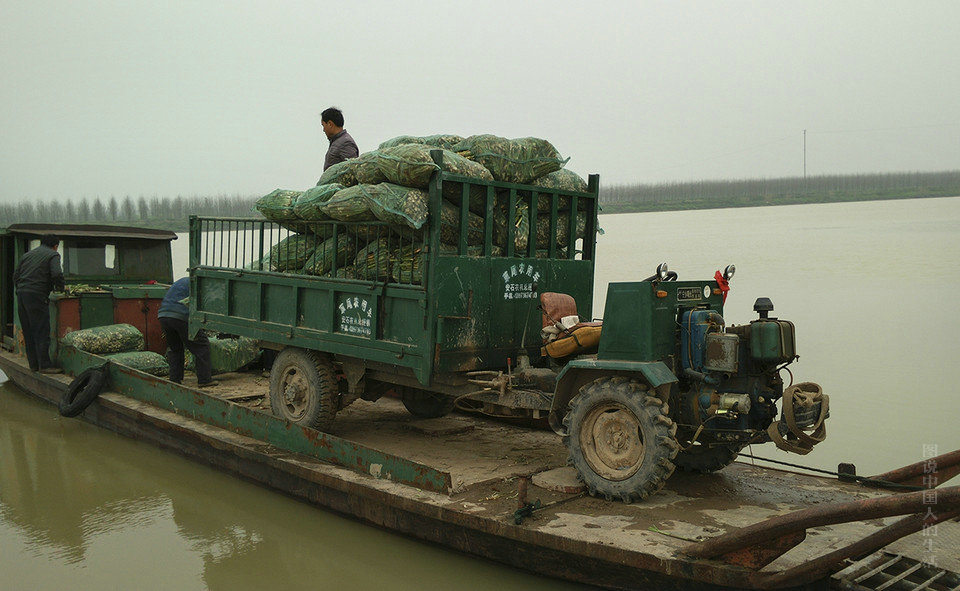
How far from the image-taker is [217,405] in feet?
23.1

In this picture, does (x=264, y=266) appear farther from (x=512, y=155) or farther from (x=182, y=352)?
(x=512, y=155)

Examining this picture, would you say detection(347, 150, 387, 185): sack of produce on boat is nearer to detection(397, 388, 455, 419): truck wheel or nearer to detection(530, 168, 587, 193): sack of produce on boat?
detection(530, 168, 587, 193): sack of produce on boat

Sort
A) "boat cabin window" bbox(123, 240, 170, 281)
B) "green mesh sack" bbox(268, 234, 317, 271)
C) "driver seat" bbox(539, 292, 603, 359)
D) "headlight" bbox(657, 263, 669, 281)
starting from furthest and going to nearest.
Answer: "boat cabin window" bbox(123, 240, 170, 281) < "green mesh sack" bbox(268, 234, 317, 271) < "driver seat" bbox(539, 292, 603, 359) < "headlight" bbox(657, 263, 669, 281)

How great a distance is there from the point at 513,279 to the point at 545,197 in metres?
0.84

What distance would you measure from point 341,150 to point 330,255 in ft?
4.84

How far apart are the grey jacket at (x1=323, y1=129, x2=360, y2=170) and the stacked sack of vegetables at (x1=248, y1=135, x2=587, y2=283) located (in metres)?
0.86

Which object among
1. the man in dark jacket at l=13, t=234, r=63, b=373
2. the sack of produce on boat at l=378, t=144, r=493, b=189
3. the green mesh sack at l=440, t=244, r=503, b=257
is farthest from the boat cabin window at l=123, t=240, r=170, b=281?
the green mesh sack at l=440, t=244, r=503, b=257

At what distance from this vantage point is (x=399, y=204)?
18.4 feet

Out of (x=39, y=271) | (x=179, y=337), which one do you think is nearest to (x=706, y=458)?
(x=179, y=337)

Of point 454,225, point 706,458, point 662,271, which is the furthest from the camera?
point 454,225

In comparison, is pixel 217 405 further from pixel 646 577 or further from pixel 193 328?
pixel 646 577

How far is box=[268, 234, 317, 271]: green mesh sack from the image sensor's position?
6906mm

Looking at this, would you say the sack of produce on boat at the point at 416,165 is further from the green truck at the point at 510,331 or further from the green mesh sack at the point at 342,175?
the green mesh sack at the point at 342,175

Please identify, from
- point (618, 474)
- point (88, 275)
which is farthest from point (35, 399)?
point (618, 474)
